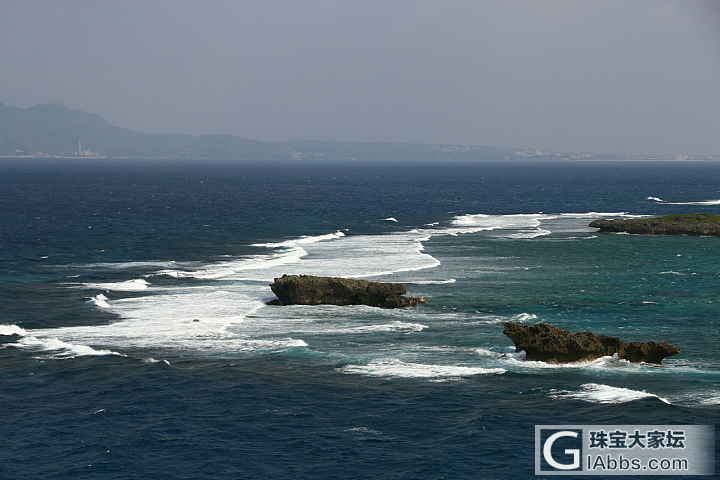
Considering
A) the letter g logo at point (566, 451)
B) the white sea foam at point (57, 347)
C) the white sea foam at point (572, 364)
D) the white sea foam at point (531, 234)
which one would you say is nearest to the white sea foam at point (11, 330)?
the white sea foam at point (57, 347)

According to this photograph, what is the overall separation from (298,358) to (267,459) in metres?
16.3

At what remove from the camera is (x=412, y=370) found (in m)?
50.1

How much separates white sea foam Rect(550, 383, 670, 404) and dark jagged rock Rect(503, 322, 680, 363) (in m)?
4.93

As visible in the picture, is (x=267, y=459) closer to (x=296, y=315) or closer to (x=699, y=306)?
(x=296, y=315)

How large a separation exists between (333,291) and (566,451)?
35.7 metres

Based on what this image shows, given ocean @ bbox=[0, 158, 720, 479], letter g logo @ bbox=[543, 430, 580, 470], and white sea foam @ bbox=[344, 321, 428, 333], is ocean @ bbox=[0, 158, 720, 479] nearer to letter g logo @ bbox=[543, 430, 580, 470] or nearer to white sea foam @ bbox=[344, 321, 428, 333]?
white sea foam @ bbox=[344, 321, 428, 333]

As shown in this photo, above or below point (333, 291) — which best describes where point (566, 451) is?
below

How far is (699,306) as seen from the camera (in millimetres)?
68062

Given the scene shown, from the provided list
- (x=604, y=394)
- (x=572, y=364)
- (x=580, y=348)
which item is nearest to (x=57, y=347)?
(x=572, y=364)

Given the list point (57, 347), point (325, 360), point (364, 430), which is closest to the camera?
point (364, 430)

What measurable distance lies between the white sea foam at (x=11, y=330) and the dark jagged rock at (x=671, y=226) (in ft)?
298

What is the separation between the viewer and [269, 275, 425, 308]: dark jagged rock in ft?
229

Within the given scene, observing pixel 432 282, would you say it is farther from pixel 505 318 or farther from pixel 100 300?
pixel 100 300

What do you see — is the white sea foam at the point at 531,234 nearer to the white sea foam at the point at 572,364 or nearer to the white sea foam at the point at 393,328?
the white sea foam at the point at 393,328
